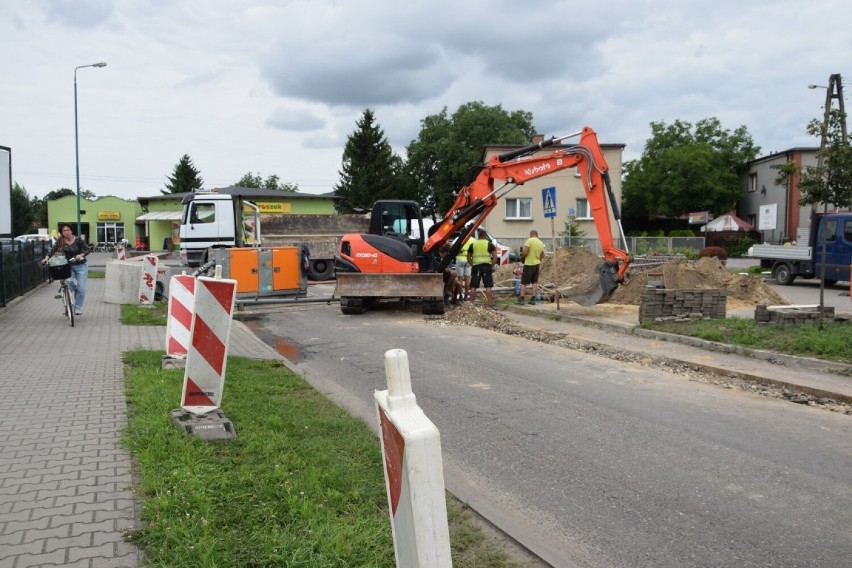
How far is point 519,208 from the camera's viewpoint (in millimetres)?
46906

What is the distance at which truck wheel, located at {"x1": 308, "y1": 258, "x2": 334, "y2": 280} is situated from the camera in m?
26.8

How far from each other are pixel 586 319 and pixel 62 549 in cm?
1166

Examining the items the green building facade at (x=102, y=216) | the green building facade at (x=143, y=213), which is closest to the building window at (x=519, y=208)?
the green building facade at (x=143, y=213)

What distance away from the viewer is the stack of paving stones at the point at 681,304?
1298 cm

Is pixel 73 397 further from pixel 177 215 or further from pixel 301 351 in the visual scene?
pixel 177 215

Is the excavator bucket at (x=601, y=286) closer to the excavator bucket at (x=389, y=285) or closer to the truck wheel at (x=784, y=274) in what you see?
the excavator bucket at (x=389, y=285)

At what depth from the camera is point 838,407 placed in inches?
299

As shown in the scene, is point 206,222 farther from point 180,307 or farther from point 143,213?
point 143,213

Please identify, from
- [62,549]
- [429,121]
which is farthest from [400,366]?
[429,121]

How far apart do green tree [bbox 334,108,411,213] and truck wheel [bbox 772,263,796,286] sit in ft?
147

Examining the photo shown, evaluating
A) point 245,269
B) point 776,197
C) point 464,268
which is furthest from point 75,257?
point 776,197

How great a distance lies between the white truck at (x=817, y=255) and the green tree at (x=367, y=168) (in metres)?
44.5

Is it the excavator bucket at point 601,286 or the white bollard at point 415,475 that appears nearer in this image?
the white bollard at point 415,475

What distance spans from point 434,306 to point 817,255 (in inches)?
581
